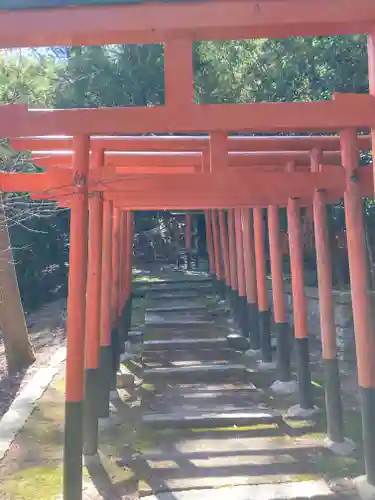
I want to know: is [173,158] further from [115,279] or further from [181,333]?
[181,333]

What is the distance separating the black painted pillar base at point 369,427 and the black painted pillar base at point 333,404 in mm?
1119

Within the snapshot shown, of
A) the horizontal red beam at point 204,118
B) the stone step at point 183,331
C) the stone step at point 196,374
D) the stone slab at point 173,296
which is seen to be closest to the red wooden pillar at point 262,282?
the stone step at point 196,374

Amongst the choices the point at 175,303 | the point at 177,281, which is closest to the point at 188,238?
the point at 177,281

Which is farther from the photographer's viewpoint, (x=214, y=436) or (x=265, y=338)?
(x=265, y=338)

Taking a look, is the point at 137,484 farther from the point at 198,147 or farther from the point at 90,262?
the point at 198,147

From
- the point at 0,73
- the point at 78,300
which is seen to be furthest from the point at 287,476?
the point at 0,73

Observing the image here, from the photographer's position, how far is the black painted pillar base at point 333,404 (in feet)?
19.0

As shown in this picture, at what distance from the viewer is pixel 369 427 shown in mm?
4621

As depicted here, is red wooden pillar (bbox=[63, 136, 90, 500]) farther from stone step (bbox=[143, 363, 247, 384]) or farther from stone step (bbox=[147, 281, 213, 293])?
stone step (bbox=[147, 281, 213, 293])

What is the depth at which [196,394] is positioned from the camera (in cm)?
760

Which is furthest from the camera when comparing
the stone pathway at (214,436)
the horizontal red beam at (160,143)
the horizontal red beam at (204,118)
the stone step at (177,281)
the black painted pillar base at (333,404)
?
the stone step at (177,281)

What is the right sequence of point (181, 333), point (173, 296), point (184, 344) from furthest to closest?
point (173, 296) < point (181, 333) < point (184, 344)

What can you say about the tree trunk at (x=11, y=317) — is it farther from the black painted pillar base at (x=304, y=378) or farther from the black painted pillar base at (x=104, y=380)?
the black painted pillar base at (x=304, y=378)

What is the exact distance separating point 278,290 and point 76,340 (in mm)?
4055
